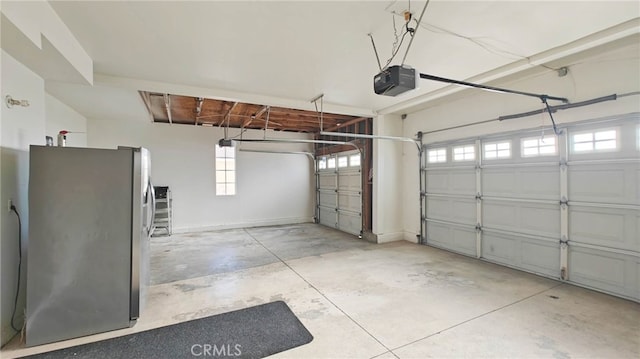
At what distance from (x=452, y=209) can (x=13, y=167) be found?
5.96m

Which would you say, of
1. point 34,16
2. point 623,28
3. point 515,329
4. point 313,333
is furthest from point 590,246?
point 34,16

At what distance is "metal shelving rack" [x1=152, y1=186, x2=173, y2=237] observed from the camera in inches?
264

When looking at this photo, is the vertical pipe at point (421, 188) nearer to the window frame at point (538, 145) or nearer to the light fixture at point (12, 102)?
the window frame at point (538, 145)

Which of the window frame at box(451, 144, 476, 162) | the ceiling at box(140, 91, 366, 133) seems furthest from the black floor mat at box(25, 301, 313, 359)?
the window frame at box(451, 144, 476, 162)

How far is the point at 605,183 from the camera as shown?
3.27 m

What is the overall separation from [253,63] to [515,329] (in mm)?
4011

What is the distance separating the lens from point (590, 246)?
3.39 metres

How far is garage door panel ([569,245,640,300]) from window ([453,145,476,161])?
6.29 ft

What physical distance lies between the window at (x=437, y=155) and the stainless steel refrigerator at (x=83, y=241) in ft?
16.2

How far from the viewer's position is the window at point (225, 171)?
7648 millimetres

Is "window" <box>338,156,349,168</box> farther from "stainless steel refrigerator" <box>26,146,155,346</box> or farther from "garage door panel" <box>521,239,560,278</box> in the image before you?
"stainless steel refrigerator" <box>26,146,155,346</box>

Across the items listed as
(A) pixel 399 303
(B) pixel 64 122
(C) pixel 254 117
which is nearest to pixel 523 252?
(A) pixel 399 303

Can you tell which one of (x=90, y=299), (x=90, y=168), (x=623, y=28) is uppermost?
(x=623, y=28)

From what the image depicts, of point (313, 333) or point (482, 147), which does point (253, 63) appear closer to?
point (313, 333)
